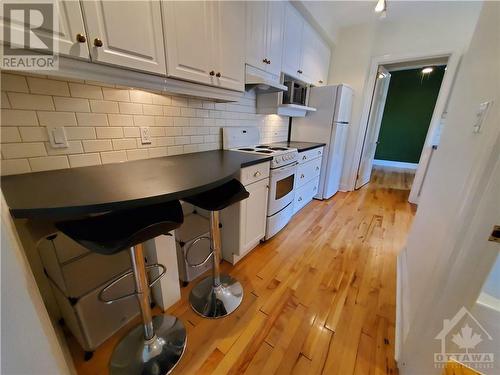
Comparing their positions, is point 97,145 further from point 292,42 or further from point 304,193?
point 304,193

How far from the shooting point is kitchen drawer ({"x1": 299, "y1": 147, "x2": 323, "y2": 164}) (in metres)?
2.48

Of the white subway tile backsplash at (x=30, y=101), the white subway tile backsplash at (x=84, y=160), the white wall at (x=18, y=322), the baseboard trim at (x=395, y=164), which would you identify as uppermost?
the white subway tile backsplash at (x=30, y=101)

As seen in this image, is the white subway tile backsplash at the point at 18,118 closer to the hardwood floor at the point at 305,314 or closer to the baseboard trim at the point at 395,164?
the hardwood floor at the point at 305,314

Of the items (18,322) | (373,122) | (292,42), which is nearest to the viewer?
(18,322)

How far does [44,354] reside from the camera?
580 millimetres

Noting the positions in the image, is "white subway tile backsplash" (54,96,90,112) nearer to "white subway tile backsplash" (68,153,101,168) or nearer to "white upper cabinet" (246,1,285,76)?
"white subway tile backsplash" (68,153,101,168)

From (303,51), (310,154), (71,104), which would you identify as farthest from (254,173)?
(303,51)

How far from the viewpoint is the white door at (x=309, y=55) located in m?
2.55

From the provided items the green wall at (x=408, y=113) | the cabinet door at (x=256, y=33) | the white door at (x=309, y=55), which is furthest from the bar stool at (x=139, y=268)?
the green wall at (x=408, y=113)

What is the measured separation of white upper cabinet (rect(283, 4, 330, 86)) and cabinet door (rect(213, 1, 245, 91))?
88 cm

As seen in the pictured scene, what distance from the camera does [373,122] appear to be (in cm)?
384

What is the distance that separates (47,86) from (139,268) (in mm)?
1012

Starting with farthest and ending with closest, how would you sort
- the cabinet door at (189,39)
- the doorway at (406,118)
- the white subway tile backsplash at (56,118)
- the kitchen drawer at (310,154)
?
1. the doorway at (406,118)
2. the kitchen drawer at (310,154)
3. the cabinet door at (189,39)
4. the white subway tile backsplash at (56,118)

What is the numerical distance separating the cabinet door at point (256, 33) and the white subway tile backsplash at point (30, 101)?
1.39 m
